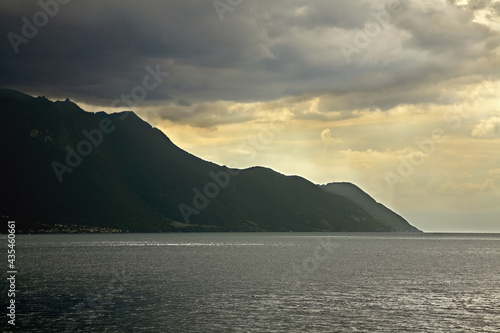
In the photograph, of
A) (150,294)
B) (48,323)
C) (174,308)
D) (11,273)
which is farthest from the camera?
(11,273)

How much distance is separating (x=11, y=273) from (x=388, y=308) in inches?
3621

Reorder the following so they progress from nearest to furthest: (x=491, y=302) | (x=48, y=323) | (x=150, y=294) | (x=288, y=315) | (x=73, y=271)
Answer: (x=48, y=323)
(x=288, y=315)
(x=491, y=302)
(x=150, y=294)
(x=73, y=271)

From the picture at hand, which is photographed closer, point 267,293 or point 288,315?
point 288,315

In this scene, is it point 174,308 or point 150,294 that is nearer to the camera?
point 174,308

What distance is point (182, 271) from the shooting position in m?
138

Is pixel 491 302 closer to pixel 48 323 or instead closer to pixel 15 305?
pixel 48 323

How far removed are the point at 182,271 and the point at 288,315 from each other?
7133 centimetres

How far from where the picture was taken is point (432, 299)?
87.3 metres

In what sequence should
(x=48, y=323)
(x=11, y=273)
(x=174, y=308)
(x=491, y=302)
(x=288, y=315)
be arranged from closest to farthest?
(x=48, y=323), (x=288, y=315), (x=174, y=308), (x=491, y=302), (x=11, y=273)

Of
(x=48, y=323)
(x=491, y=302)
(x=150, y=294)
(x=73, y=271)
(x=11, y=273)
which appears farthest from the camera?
(x=73, y=271)

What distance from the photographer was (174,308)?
252 feet

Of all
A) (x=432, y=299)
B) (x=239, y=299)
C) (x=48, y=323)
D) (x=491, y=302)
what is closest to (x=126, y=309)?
(x=48, y=323)

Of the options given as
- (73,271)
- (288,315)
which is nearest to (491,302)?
(288,315)

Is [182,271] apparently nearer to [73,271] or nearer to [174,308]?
[73,271]
